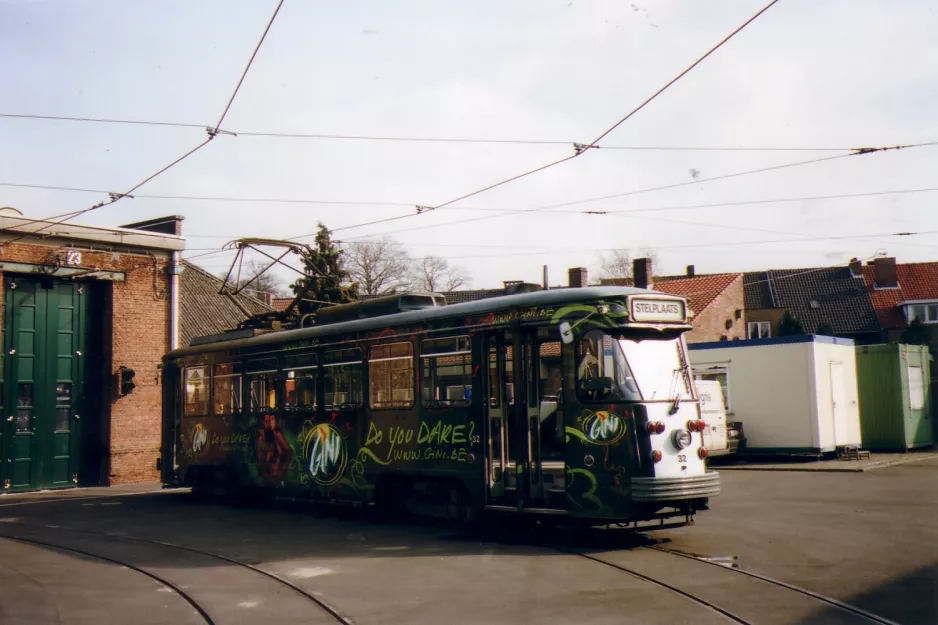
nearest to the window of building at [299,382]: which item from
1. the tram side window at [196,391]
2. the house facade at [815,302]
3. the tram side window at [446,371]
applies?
the tram side window at [446,371]

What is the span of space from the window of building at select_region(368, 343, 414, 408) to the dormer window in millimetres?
49662

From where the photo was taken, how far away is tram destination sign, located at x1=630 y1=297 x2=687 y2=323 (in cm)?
1097

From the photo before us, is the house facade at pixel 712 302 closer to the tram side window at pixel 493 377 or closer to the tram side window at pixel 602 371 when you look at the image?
the tram side window at pixel 493 377

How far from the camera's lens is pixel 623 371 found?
35.6 ft

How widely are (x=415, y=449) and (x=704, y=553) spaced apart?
13.5 feet

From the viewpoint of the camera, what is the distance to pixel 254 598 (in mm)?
8586

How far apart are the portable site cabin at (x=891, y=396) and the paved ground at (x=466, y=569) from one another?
12.6 m

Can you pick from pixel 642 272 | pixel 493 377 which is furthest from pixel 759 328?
pixel 493 377

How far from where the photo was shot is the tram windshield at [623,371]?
10.8 metres

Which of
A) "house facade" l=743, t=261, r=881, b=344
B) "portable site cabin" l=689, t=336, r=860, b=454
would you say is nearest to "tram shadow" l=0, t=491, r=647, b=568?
"portable site cabin" l=689, t=336, r=860, b=454

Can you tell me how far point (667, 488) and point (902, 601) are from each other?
284 cm

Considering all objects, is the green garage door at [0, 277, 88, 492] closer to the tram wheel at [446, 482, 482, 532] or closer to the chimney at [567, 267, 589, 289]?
the tram wheel at [446, 482, 482, 532]

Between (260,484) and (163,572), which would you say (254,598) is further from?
(260,484)

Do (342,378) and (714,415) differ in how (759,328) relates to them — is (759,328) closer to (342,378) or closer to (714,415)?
(714,415)
